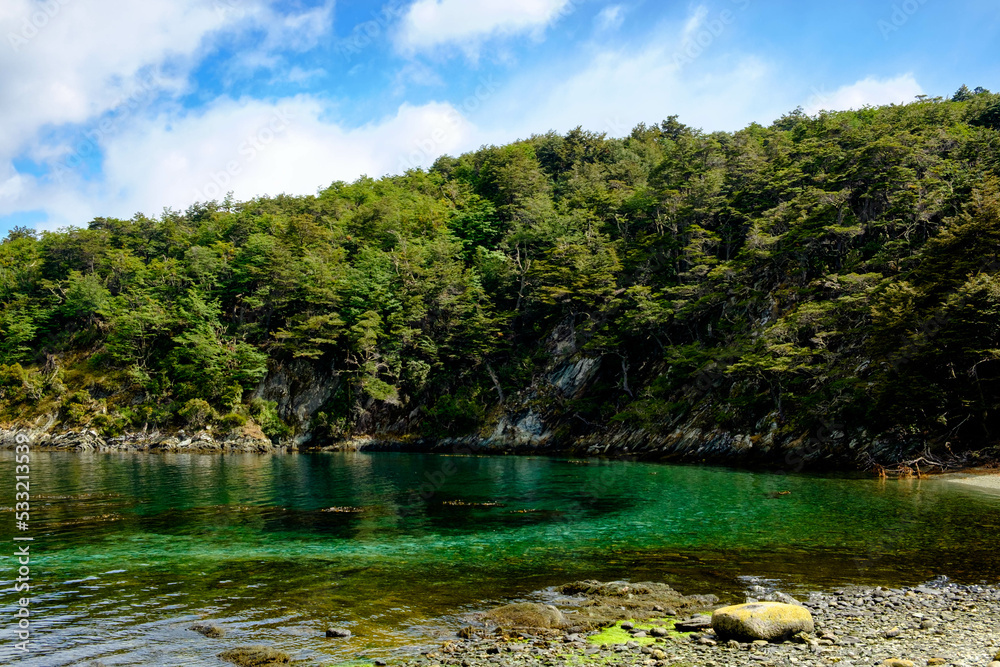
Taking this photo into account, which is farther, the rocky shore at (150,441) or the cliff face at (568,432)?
the rocky shore at (150,441)

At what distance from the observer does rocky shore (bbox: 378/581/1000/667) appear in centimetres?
902

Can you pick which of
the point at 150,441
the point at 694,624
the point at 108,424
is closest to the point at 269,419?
the point at 150,441

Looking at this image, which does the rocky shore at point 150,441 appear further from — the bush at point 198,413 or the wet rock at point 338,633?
the wet rock at point 338,633

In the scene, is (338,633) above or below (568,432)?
above

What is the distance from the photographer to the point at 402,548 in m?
18.2

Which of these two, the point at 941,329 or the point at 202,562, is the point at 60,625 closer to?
the point at 202,562

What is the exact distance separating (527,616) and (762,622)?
14.2ft

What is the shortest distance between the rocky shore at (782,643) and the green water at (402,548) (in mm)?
1632

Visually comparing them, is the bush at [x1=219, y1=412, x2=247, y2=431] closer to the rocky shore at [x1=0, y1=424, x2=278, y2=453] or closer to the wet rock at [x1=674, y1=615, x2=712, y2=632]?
the rocky shore at [x1=0, y1=424, x2=278, y2=453]

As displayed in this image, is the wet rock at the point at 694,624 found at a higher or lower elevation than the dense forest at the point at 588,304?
lower

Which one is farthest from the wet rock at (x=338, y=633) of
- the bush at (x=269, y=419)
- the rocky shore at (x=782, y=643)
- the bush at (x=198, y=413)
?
the bush at (x=198, y=413)

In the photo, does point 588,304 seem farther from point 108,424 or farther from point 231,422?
point 108,424

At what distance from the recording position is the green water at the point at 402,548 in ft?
Result: 37.2

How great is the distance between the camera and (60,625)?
36.6ft
